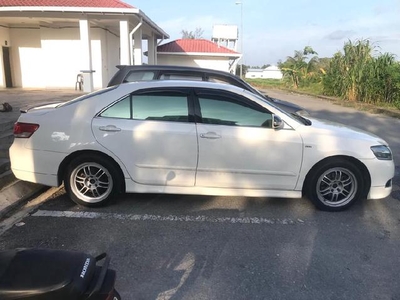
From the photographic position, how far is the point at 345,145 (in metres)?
4.35

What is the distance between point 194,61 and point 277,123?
25.7 meters

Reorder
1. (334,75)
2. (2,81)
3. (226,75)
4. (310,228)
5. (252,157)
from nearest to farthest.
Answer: (310,228)
(252,157)
(226,75)
(2,81)
(334,75)

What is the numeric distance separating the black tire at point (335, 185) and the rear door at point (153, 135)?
4.87 ft

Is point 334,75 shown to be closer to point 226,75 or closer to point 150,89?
point 226,75

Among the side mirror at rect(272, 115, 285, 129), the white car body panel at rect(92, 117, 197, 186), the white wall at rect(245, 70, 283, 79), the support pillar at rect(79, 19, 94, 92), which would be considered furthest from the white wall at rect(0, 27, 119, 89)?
the white wall at rect(245, 70, 283, 79)

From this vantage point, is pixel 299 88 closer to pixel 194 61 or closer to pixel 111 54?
pixel 194 61

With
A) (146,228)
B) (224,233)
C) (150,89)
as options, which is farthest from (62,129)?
(224,233)

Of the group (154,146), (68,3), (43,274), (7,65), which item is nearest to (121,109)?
(154,146)

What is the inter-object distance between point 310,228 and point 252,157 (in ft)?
3.35

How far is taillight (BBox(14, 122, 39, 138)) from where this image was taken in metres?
4.39

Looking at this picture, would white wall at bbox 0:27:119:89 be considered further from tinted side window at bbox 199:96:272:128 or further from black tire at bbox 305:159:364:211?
black tire at bbox 305:159:364:211

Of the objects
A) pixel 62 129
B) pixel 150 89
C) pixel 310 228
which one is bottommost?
pixel 310 228

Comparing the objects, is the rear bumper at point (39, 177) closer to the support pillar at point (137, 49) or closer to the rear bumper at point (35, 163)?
the rear bumper at point (35, 163)

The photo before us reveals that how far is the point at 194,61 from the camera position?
95.3 feet
